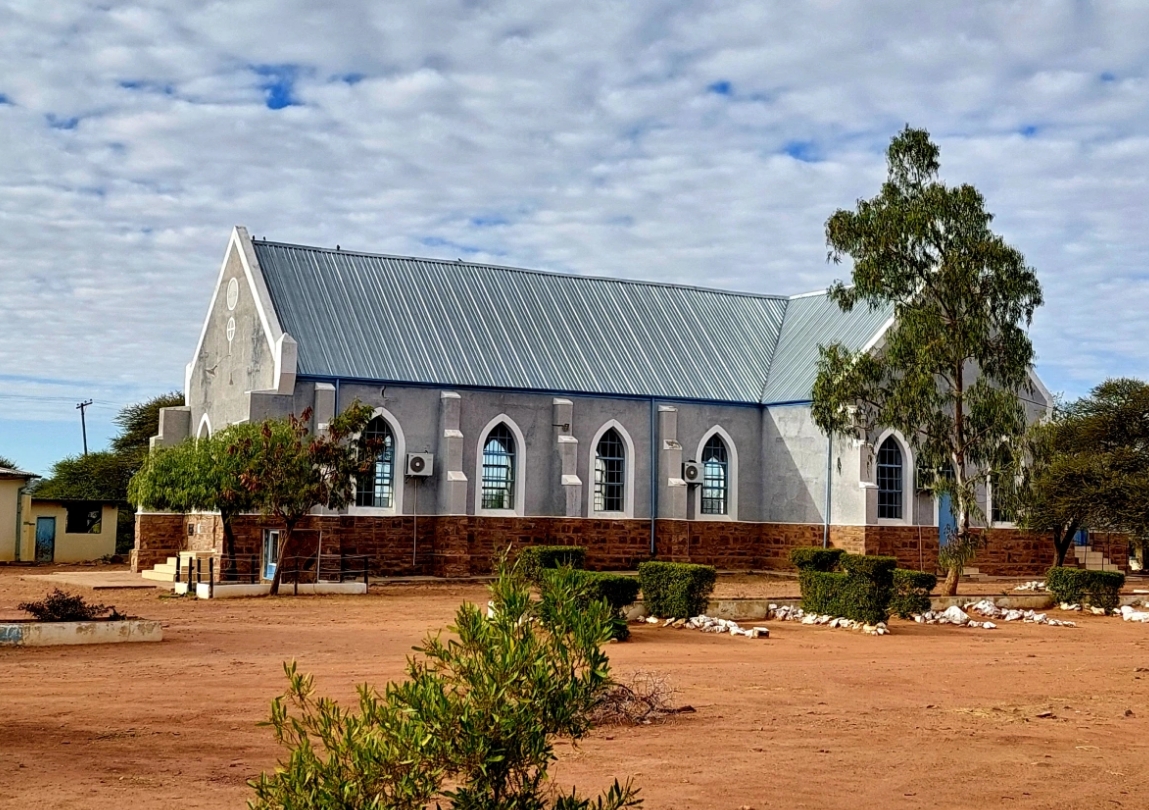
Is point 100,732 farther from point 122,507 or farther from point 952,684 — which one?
point 122,507

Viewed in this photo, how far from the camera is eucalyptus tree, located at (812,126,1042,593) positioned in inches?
1150

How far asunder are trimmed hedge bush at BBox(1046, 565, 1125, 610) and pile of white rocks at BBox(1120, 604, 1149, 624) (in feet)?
1.26

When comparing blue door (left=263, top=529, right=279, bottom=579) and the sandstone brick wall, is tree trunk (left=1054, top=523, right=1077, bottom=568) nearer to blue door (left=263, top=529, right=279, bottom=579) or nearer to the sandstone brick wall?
the sandstone brick wall

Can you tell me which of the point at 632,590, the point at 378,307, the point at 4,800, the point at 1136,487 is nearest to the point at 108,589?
the point at 378,307

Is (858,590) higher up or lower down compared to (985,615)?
higher up

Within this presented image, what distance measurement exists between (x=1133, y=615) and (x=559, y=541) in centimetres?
1519

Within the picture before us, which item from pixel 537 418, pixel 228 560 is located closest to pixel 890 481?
pixel 537 418

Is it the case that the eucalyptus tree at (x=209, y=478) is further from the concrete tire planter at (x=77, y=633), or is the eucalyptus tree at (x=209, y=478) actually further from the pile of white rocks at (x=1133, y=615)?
the pile of white rocks at (x=1133, y=615)

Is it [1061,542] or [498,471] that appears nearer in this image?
[498,471]

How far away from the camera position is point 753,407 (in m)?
40.5

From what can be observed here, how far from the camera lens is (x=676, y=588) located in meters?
23.5

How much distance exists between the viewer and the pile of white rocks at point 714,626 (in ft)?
72.7

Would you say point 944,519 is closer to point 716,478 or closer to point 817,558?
point 716,478

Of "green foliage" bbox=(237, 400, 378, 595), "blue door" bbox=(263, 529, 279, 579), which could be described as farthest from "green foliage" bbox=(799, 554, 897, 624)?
"blue door" bbox=(263, 529, 279, 579)
